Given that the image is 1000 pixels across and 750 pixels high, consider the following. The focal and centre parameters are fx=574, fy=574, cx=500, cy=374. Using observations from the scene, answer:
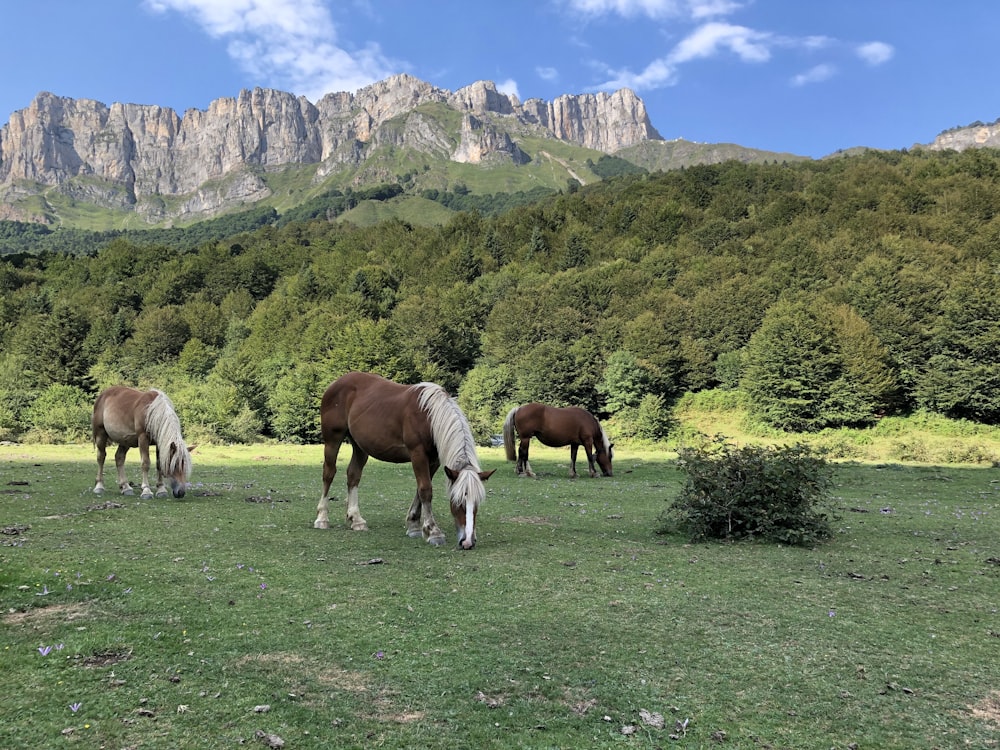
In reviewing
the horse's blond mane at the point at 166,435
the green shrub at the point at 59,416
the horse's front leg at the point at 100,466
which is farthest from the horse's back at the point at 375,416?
the green shrub at the point at 59,416

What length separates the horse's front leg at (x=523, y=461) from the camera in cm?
2111

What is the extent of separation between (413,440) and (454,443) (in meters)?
0.84

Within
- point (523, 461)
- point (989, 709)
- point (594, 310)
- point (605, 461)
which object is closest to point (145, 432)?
point (523, 461)

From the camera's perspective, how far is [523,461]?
21672 mm

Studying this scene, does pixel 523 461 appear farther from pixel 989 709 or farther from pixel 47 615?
pixel 989 709

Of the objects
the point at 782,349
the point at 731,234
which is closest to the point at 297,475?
the point at 782,349

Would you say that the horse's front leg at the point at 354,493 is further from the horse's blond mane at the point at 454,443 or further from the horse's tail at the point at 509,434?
the horse's tail at the point at 509,434

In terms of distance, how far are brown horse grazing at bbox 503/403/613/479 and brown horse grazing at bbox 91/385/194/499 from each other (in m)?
10.9

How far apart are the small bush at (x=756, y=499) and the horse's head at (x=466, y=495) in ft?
13.7

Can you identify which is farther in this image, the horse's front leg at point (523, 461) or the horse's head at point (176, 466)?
the horse's front leg at point (523, 461)

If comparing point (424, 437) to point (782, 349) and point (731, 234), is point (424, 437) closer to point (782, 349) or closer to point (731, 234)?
point (782, 349)

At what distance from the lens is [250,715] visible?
3.88 meters

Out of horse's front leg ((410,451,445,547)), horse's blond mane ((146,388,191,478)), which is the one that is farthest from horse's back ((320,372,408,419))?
horse's blond mane ((146,388,191,478))

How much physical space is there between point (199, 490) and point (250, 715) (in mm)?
12645
